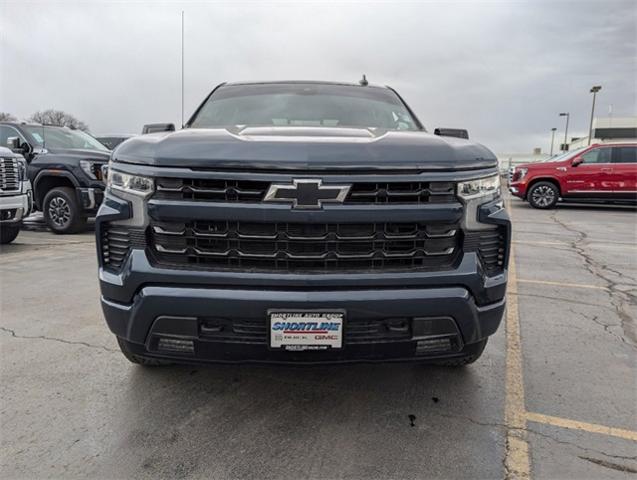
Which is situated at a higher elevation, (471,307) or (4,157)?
(4,157)

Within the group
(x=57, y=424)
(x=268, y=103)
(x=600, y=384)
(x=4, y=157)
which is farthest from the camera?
(x=4, y=157)

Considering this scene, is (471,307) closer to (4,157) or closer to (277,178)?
(277,178)

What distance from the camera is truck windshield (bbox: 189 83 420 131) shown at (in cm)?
350

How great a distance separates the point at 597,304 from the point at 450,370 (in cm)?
240

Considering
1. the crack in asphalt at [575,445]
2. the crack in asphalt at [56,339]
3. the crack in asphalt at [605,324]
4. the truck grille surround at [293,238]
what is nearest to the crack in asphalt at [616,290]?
the crack in asphalt at [605,324]

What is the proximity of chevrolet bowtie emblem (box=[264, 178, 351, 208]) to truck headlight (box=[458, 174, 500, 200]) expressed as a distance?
1.92 ft

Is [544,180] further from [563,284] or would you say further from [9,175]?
[9,175]

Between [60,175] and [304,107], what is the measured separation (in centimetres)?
630

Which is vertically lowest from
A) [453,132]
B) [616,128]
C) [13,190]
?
[13,190]

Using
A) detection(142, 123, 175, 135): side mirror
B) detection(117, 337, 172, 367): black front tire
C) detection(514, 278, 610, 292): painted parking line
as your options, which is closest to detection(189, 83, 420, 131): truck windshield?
detection(142, 123, 175, 135): side mirror

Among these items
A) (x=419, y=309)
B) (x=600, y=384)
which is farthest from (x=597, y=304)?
(x=419, y=309)

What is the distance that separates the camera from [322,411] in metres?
2.67

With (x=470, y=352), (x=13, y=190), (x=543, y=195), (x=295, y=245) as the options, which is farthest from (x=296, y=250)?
(x=543, y=195)

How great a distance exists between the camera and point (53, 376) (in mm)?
3043
